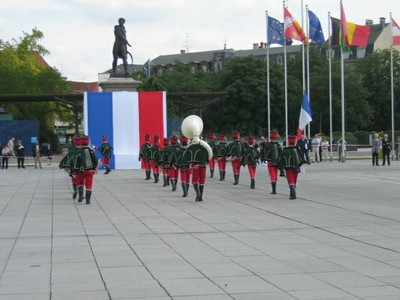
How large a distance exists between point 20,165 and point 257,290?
3446 centimetres

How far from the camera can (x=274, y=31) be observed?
40938 mm

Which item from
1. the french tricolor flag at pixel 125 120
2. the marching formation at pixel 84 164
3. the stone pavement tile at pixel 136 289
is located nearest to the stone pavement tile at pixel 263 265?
the stone pavement tile at pixel 136 289

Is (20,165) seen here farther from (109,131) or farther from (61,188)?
(61,188)

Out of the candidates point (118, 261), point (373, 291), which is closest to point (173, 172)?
point (118, 261)

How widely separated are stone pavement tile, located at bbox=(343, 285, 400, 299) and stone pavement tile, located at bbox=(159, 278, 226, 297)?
1340 mm

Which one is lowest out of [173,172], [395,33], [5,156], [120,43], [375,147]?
[173,172]

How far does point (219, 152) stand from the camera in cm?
2755

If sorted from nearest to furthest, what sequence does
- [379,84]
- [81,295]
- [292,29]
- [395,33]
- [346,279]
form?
[81,295] → [346,279] → [292,29] → [395,33] → [379,84]

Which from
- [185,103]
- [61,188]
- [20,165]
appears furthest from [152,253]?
[185,103]

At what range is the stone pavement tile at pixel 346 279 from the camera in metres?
7.86

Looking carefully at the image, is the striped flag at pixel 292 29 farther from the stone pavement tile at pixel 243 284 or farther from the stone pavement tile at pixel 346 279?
the stone pavement tile at pixel 243 284

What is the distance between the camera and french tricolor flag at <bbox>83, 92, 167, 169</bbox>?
35719mm

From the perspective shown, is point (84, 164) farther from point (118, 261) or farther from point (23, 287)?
point (23, 287)

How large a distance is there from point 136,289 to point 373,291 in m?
2.45
